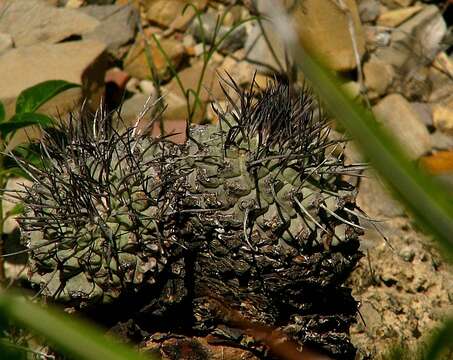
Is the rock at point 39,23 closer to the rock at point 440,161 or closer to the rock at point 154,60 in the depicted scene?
the rock at point 154,60

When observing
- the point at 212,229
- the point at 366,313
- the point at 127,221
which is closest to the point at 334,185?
the point at 212,229

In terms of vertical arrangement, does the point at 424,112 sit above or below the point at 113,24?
below

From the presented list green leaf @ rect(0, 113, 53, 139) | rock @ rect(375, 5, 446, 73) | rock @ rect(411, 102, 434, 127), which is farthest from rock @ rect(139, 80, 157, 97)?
green leaf @ rect(0, 113, 53, 139)

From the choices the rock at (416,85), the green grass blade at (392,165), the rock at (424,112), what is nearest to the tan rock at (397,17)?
the rock at (416,85)

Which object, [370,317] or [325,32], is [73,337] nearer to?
[370,317]

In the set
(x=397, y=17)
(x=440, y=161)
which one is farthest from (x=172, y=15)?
(x=440, y=161)

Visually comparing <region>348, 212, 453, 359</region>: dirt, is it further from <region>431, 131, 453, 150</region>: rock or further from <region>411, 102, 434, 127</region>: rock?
<region>411, 102, 434, 127</region>: rock

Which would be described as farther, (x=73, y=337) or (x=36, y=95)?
(x=36, y=95)

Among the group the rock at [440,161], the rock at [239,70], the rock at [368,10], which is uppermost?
the rock at [368,10]
